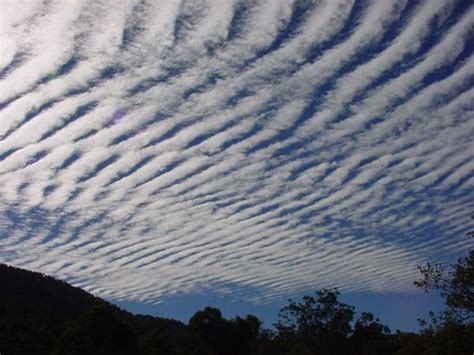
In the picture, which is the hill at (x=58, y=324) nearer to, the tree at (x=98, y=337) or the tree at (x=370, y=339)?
the tree at (x=98, y=337)

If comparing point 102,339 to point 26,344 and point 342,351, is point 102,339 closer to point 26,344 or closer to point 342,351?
point 26,344

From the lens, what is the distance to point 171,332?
390 feet

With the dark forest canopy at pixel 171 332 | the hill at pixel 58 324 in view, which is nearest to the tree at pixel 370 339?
the dark forest canopy at pixel 171 332

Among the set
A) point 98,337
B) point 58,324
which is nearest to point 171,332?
point 58,324

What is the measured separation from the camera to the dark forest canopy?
49.8 meters

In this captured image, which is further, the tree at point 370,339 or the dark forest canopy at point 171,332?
the tree at point 370,339

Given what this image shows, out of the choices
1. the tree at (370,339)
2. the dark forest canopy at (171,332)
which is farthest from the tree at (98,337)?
the tree at (370,339)

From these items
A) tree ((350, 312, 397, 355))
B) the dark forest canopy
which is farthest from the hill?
tree ((350, 312, 397, 355))

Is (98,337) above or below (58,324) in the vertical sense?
below

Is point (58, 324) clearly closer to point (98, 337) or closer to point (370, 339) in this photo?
point (98, 337)

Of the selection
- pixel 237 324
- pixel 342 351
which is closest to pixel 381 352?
pixel 342 351

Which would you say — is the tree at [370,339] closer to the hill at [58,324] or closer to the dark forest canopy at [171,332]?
the dark forest canopy at [171,332]

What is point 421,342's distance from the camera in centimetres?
3784

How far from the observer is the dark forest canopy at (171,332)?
4977 centimetres
